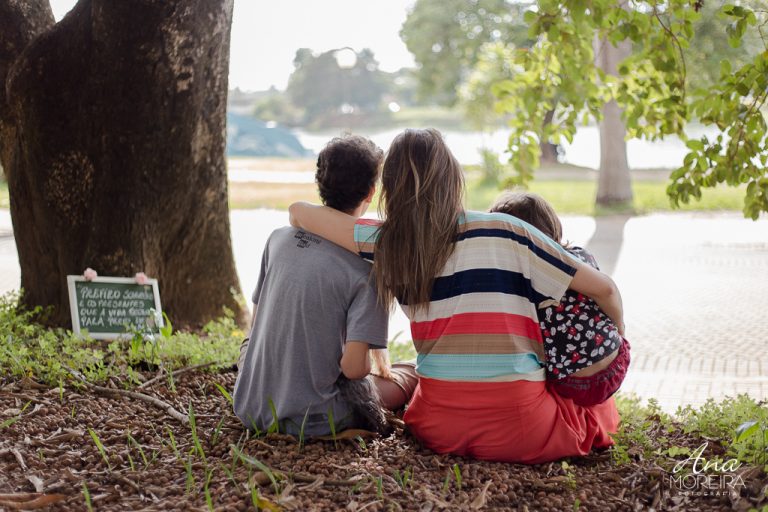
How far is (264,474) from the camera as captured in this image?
294 centimetres

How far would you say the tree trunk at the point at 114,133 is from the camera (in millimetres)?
4973

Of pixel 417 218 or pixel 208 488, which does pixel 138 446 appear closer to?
pixel 208 488

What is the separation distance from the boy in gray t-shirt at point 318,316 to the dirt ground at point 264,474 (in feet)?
0.45

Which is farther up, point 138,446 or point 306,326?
point 306,326

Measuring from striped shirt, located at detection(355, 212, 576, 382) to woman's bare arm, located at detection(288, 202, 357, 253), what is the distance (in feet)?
0.15

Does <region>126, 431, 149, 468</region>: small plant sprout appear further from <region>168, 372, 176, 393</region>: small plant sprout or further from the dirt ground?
<region>168, 372, 176, 393</region>: small plant sprout

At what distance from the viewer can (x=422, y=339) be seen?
335cm

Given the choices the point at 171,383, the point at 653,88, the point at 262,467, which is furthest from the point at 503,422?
the point at 653,88

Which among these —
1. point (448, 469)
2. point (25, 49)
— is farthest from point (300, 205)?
point (25, 49)

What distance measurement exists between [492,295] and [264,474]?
1039 millimetres

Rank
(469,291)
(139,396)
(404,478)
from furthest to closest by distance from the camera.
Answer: (139,396) < (469,291) < (404,478)

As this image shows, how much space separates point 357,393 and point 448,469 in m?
0.54

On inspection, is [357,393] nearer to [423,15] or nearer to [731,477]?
[731,477]

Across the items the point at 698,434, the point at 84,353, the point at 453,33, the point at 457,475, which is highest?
the point at 453,33
